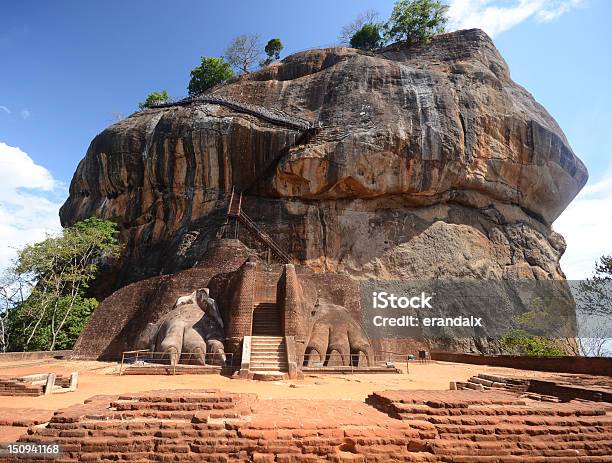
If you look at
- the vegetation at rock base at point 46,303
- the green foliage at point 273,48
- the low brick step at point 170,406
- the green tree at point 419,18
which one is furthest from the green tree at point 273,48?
the low brick step at point 170,406

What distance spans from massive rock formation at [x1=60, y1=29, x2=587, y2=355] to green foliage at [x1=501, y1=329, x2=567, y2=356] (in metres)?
2.55

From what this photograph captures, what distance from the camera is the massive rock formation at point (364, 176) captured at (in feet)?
83.8

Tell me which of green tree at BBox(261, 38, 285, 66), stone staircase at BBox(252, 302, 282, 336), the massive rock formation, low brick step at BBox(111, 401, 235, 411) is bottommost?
low brick step at BBox(111, 401, 235, 411)

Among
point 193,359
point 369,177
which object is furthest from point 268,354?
point 369,177

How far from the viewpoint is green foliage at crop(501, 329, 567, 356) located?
20578 millimetres

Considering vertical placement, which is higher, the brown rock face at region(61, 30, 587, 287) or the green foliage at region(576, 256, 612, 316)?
the brown rock face at region(61, 30, 587, 287)

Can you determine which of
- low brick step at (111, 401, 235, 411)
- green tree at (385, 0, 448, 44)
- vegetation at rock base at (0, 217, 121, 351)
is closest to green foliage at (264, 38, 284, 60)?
green tree at (385, 0, 448, 44)

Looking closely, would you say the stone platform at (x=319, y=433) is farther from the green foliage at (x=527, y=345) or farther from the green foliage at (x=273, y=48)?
the green foliage at (x=273, y=48)

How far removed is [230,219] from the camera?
23.9 meters

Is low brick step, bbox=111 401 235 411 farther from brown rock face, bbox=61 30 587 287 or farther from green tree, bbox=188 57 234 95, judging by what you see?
green tree, bbox=188 57 234 95

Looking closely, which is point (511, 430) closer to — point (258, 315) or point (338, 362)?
point (338, 362)

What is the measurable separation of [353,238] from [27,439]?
22947 millimetres

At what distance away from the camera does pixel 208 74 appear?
41.4 m

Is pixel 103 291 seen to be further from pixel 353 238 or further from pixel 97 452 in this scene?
pixel 97 452
